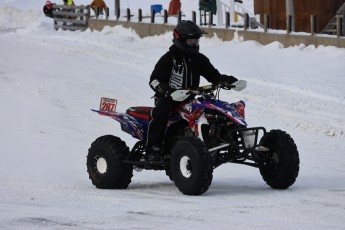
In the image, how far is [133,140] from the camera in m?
17.7

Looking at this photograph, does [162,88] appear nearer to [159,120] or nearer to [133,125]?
[159,120]

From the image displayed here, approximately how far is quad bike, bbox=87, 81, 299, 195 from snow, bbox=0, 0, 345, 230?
24cm

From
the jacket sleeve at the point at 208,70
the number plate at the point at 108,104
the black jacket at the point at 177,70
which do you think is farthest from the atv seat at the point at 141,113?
the jacket sleeve at the point at 208,70

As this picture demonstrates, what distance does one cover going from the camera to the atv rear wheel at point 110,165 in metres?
11.4

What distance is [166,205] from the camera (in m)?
9.38

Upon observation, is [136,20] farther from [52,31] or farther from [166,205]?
[166,205]

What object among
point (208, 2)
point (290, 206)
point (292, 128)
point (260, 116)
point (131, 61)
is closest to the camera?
point (290, 206)

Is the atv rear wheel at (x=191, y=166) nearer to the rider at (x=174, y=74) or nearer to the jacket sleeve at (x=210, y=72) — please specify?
the rider at (x=174, y=74)

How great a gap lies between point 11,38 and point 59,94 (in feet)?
46.4

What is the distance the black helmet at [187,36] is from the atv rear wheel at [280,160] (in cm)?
136

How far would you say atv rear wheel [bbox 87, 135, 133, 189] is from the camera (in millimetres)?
11422

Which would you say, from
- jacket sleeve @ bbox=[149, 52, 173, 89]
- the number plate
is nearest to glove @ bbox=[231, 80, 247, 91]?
jacket sleeve @ bbox=[149, 52, 173, 89]

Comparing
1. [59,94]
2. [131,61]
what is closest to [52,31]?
[131,61]

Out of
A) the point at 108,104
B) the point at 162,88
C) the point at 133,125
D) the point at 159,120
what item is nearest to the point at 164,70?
the point at 162,88
